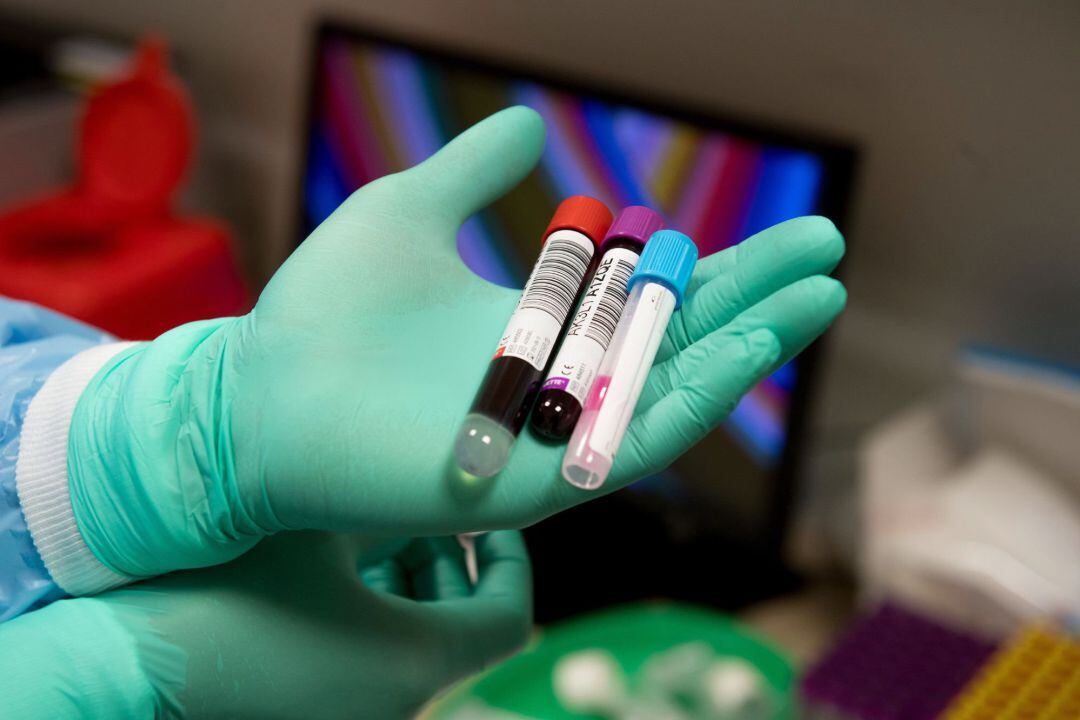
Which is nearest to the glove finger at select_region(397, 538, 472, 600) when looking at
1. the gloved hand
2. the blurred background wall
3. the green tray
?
the gloved hand

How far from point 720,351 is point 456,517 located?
0.46ft

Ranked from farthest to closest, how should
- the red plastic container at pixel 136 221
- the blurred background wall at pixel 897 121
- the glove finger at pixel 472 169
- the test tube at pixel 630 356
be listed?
the red plastic container at pixel 136 221
the blurred background wall at pixel 897 121
the glove finger at pixel 472 169
the test tube at pixel 630 356

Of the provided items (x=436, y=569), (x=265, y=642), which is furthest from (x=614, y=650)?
(x=265, y=642)

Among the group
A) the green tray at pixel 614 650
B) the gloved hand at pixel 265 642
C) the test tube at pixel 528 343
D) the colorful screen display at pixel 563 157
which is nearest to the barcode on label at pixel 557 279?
the test tube at pixel 528 343

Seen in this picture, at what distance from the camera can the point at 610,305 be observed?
48 cm

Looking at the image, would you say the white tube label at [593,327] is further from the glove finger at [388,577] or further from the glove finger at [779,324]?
the glove finger at [388,577]

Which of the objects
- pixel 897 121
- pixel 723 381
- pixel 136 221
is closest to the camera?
pixel 723 381

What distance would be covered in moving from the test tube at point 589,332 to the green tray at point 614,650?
1.83 ft

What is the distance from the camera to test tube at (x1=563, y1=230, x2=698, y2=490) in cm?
45

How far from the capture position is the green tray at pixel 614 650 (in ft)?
3.13

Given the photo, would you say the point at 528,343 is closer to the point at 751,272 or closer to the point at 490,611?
the point at 751,272

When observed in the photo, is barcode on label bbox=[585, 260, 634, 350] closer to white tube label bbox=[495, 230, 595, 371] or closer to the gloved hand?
white tube label bbox=[495, 230, 595, 371]

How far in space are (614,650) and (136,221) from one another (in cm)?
77

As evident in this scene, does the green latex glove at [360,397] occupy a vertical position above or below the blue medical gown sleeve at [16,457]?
above
